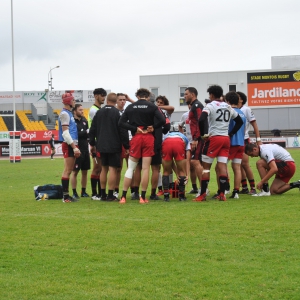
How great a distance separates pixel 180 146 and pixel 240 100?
1771 mm

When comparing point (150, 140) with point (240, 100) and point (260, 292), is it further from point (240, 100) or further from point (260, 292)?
point (260, 292)

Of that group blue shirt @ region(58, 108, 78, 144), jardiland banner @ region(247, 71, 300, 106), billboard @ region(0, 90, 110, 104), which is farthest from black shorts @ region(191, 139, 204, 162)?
billboard @ region(0, 90, 110, 104)

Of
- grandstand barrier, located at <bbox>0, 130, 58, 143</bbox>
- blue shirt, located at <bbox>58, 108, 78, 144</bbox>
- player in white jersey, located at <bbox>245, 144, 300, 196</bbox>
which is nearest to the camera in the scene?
player in white jersey, located at <bbox>245, 144, 300, 196</bbox>

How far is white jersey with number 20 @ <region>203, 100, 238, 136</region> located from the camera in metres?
11.0

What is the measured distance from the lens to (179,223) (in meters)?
8.27

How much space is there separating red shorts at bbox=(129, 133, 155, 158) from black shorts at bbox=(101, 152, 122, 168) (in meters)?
0.48

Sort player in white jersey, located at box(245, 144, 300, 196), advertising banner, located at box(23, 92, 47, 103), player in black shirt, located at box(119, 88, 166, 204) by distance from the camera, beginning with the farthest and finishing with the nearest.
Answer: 1. advertising banner, located at box(23, 92, 47, 103)
2. player in white jersey, located at box(245, 144, 300, 196)
3. player in black shirt, located at box(119, 88, 166, 204)

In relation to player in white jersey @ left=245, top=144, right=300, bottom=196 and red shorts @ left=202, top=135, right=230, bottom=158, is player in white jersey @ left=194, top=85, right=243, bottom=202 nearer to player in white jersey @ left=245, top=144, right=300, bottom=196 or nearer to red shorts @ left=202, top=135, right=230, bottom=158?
red shorts @ left=202, top=135, right=230, bottom=158

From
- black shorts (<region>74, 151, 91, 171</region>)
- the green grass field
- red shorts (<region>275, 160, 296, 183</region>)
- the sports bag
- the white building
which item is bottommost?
the green grass field

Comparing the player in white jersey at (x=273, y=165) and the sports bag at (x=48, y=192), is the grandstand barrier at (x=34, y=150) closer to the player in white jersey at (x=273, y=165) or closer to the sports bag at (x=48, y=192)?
the sports bag at (x=48, y=192)

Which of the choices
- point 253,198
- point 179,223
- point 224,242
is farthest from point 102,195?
point 224,242

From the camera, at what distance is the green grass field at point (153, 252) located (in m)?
4.96

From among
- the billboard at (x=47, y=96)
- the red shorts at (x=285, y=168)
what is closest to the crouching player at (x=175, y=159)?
the red shorts at (x=285, y=168)

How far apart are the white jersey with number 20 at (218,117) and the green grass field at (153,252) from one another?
148 cm
